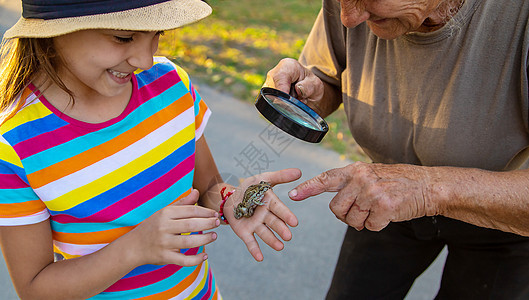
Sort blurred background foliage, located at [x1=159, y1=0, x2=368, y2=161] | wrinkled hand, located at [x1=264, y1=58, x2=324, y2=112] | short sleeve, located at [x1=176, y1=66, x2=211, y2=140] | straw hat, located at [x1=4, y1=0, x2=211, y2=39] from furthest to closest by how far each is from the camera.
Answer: blurred background foliage, located at [x1=159, y1=0, x2=368, y2=161]
wrinkled hand, located at [x1=264, y1=58, x2=324, y2=112]
short sleeve, located at [x1=176, y1=66, x2=211, y2=140]
straw hat, located at [x1=4, y1=0, x2=211, y2=39]

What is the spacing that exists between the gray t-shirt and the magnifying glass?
0.96 ft

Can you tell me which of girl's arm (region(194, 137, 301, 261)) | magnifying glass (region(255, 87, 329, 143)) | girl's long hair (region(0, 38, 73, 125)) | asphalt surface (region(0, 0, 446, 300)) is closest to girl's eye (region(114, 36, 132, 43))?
girl's long hair (region(0, 38, 73, 125))

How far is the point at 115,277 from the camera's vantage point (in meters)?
1.47

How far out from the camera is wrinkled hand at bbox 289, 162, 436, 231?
5.32 feet

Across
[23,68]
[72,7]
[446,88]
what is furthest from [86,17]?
[446,88]

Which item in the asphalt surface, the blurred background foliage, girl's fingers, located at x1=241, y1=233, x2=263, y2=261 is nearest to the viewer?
girl's fingers, located at x1=241, y1=233, x2=263, y2=261

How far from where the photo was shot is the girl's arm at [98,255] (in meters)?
1.42

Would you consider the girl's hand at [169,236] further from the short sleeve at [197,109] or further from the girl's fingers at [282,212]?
the short sleeve at [197,109]

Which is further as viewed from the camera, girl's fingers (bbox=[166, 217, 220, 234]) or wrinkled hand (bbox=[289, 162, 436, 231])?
wrinkled hand (bbox=[289, 162, 436, 231])

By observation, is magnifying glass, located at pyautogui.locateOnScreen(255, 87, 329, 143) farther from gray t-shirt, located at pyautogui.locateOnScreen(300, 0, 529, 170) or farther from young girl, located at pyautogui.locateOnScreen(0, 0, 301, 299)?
gray t-shirt, located at pyautogui.locateOnScreen(300, 0, 529, 170)

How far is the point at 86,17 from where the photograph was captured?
129cm

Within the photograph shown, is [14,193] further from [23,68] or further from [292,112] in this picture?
[292,112]

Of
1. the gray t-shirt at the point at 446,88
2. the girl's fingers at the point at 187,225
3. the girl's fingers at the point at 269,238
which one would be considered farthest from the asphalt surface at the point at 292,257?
the girl's fingers at the point at 187,225

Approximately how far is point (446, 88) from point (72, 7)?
1.23 metres
